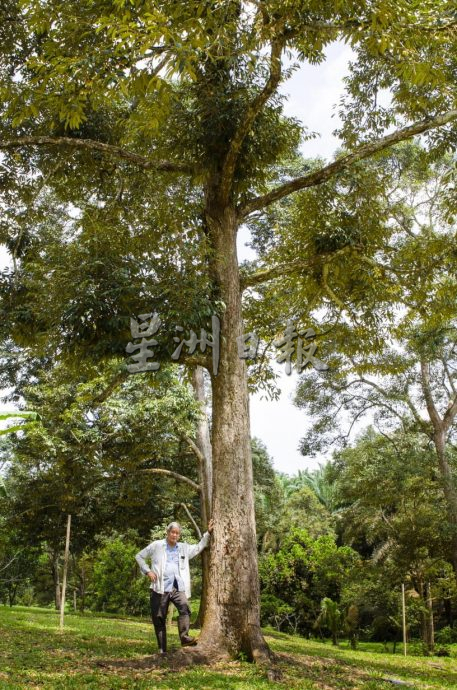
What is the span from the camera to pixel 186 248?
772cm

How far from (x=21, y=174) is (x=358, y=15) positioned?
6.17 meters

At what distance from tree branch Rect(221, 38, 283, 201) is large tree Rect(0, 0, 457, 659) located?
0.06 ft

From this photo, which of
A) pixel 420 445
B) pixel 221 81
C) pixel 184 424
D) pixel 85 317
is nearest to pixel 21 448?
pixel 184 424

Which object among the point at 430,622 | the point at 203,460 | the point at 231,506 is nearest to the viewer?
the point at 231,506

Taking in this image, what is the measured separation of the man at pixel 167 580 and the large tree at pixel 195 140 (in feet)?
1.09

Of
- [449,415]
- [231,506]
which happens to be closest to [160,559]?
[231,506]

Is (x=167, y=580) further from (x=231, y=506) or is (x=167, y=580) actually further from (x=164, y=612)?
(x=231, y=506)

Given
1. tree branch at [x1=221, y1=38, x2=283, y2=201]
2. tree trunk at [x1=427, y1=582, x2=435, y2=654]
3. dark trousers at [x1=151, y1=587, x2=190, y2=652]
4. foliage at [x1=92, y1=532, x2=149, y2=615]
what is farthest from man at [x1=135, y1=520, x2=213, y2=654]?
foliage at [x1=92, y1=532, x2=149, y2=615]

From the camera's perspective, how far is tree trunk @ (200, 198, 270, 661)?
254 inches

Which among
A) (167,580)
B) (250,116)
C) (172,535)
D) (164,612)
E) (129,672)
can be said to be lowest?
(129,672)

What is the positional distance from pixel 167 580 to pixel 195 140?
5.50 m

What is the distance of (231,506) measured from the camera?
22.6 ft

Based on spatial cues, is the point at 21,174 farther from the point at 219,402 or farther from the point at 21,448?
the point at 21,448

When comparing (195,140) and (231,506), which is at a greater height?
(195,140)
